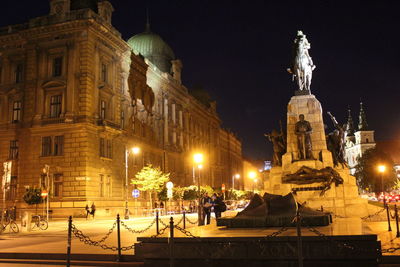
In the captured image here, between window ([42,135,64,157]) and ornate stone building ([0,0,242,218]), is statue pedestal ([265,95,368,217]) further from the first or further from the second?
window ([42,135,64,157])

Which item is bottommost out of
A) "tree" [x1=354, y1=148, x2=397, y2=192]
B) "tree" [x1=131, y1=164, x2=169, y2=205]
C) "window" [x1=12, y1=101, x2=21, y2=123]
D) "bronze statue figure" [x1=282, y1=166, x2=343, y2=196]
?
"bronze statue figure" [x1=282, y1=166, x2=343, y2=196]

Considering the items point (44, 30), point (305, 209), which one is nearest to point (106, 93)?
point (44, 30)

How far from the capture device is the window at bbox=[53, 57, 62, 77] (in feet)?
140

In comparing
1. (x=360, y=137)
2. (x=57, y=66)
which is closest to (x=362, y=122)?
(x=360, y=137)

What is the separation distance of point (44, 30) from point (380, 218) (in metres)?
35.9

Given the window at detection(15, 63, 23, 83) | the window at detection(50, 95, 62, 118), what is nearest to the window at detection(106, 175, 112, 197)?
the window at detection(50, 95, 62, 118)

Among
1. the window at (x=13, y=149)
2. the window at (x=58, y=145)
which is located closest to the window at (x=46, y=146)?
the window at (x=58, y=145)

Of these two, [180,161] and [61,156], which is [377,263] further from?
[180,161]

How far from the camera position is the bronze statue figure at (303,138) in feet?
72.8

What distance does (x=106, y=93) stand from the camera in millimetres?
44656

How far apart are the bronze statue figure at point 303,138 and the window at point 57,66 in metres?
28.5

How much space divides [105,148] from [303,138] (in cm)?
2599

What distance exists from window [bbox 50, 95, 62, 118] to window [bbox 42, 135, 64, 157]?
2.38 meters

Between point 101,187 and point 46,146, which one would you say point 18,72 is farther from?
point 101,187
